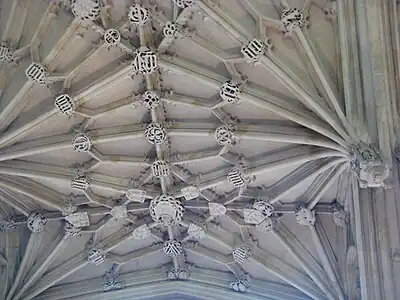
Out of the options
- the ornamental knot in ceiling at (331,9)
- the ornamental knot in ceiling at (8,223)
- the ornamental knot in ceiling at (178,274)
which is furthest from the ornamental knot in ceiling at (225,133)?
the ornamental knot in ceiling at (8,223)

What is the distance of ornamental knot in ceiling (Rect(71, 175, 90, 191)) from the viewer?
17.7 meters

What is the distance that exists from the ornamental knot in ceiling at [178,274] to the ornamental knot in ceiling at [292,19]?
Result: 7.21 meters

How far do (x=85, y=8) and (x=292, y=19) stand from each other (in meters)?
3.64

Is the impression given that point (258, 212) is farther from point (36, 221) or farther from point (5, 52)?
point (5, 52)

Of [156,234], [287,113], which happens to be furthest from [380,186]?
[156,234]

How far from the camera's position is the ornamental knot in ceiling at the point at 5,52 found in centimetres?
1568

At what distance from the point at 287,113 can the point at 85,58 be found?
386cm

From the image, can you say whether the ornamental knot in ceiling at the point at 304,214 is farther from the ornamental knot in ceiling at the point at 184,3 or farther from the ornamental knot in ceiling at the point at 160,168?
the ornamental knot in ceiling at the point at 184,3

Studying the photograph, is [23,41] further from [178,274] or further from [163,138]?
[178,274]

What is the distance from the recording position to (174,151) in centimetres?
1770

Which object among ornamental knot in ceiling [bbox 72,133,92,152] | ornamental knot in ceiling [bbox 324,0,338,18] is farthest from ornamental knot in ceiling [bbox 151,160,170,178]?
ornamental knot in ceiling [bbox 324,0,338,18]

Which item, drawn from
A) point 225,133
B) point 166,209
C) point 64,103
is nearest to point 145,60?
point 64,103

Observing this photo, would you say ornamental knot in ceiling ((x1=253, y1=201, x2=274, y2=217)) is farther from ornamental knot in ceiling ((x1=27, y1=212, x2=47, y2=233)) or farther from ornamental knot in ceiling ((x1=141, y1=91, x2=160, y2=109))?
ornamental knot in ceiling ((x1=27, y1=212, x2=47, y2=233))

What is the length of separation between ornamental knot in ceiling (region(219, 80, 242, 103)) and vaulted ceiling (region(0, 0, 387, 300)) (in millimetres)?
20
